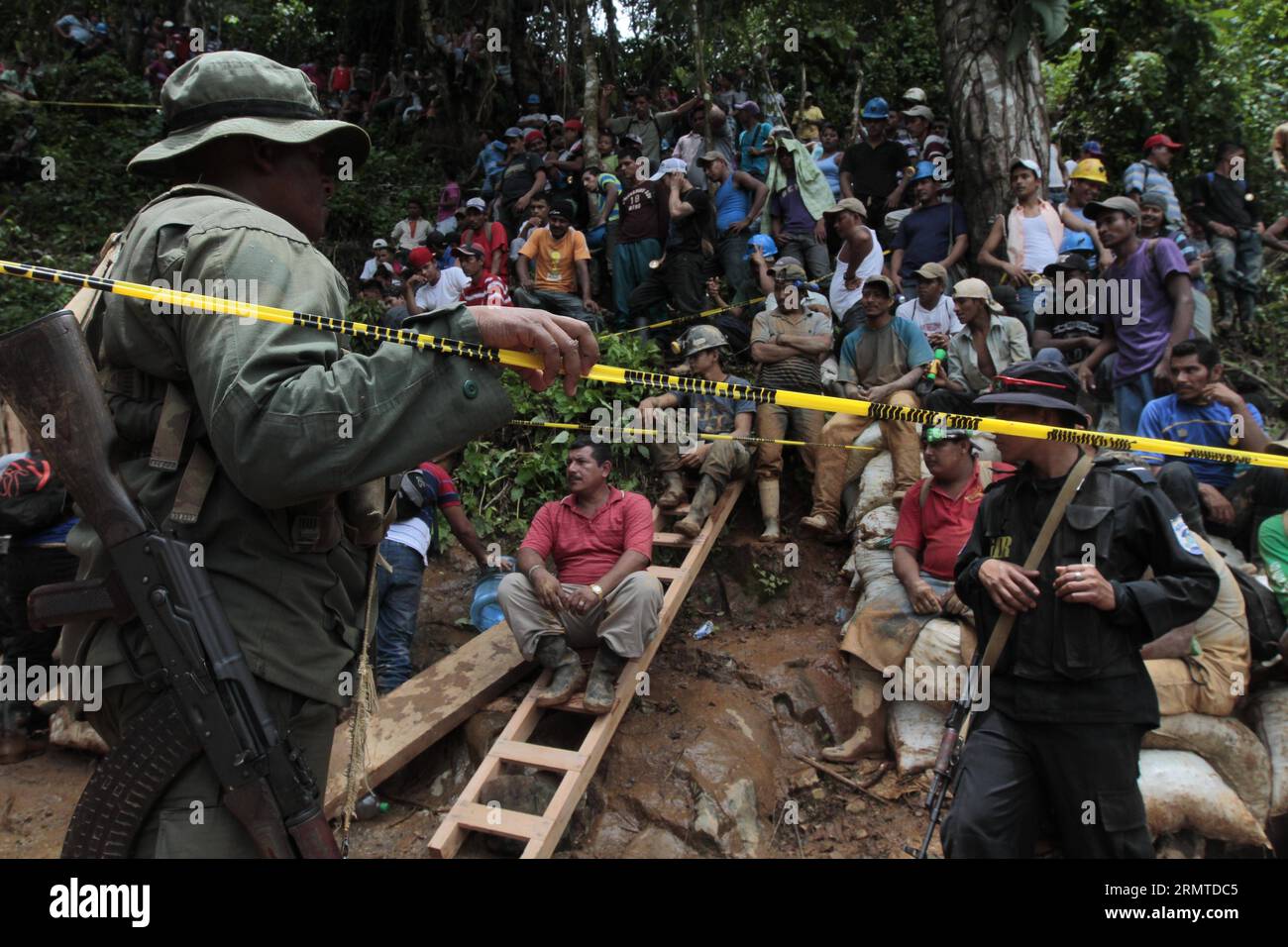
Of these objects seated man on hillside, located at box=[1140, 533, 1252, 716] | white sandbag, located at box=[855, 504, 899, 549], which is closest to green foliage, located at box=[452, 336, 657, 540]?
white sandbag, located at box=[855, 504, 899, 549]

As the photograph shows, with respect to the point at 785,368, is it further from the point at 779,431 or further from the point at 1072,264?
the point at 1072,264

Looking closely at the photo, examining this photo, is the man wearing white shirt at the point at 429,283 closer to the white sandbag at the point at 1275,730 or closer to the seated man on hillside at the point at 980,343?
the seated man on hillside at the point at 980,343

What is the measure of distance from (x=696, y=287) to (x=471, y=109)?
8.52m

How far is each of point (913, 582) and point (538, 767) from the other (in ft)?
7.11

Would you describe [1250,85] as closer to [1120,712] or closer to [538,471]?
[538,471]

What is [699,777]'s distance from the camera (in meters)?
4.55

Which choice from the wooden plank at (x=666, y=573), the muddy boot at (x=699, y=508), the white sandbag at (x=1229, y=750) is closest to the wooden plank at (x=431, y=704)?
the wooden plank at (x=666, y=573)

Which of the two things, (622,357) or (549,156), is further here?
(549,156)

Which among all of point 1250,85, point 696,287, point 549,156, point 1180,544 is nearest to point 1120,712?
point 1180,544

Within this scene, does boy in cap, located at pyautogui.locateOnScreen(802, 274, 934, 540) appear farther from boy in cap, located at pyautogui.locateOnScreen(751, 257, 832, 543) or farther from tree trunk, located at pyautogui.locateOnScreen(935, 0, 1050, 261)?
tree trunk, located at pyautogui.locateOnScreen(935, 0, 1050, 261)

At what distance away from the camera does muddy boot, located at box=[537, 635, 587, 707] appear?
15.0 ft

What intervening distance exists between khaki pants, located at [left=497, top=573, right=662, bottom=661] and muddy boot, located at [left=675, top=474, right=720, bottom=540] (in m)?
1.26

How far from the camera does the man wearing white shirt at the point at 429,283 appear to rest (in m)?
9.34
